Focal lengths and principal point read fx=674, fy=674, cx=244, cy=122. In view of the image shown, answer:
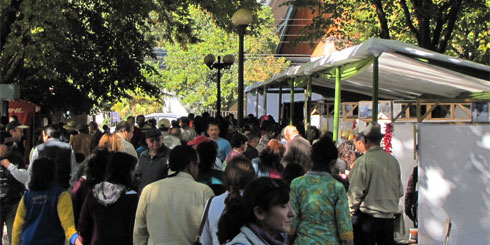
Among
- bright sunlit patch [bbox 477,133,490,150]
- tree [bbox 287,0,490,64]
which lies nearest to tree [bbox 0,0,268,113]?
tree [bbox 287,0,490,64]

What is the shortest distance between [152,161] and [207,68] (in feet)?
143

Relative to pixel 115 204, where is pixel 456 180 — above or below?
below

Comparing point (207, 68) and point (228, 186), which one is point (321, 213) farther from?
point (207, 68)

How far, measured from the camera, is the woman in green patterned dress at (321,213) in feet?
16.7

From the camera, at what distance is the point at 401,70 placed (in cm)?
1196

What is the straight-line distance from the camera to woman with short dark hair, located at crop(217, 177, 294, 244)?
10.1 feet

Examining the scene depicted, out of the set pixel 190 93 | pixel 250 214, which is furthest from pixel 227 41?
pixel 250 214

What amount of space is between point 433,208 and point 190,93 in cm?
4410

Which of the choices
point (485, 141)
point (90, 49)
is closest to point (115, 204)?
point (485, 141)

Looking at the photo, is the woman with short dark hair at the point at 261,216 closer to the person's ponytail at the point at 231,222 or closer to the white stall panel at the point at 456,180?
the person's ponytail at the point at 231,222

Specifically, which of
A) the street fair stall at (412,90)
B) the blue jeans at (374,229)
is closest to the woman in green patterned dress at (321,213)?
the blue jeans at (374,229)

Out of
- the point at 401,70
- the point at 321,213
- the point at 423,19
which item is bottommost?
the point at 321,213

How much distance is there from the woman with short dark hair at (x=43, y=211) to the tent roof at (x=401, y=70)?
4.30 metres

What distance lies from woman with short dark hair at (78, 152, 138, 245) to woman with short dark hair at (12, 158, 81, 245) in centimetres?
58
